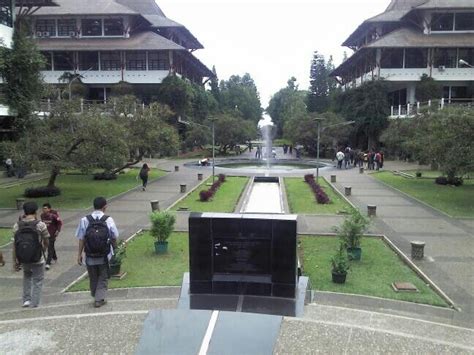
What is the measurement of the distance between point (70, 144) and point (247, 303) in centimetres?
1627

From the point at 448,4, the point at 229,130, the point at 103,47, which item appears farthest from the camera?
the point at 229,130

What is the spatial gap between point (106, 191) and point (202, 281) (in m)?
17.2

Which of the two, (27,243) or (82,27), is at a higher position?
(82,27)

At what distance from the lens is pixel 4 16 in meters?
31.6

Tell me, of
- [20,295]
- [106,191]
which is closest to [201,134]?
[106,191]

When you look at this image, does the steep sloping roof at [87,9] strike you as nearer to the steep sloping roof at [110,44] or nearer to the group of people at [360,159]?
the steep sloping roof at [110,44]

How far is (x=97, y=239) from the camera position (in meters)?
7.34

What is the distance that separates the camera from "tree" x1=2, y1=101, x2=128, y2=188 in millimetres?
20516

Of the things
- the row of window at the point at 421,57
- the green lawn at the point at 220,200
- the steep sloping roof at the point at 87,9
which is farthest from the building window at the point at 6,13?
the row of window at the point at 421,57

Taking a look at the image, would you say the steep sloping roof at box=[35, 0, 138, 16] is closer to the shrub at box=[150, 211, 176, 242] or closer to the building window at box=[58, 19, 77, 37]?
the building window at box=[58, 19, 77, 37]

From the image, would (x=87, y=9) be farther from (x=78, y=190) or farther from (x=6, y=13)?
(x=78, y=190)

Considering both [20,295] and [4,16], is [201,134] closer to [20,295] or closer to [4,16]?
[4,16]

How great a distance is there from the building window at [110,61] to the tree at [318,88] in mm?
30783

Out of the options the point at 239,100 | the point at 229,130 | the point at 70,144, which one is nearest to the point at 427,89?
the point at 229,130
